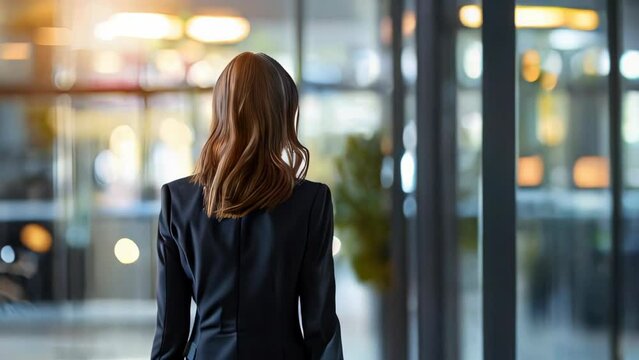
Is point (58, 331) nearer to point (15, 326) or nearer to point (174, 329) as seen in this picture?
point (15, 326)

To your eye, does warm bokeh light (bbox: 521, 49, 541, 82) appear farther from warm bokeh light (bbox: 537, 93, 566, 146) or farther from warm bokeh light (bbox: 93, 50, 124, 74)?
warm bokeh light (bbox: 93, 50, 124, 74)

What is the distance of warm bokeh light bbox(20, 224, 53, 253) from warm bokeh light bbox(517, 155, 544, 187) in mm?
3485

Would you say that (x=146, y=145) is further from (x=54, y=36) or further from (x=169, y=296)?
(x=169, y=296)

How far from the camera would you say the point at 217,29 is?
7363 mm

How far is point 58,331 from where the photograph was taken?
7.39 metres

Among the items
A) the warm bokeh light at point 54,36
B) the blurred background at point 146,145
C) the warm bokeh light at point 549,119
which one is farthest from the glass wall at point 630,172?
the warm bokeh light at point 54,36

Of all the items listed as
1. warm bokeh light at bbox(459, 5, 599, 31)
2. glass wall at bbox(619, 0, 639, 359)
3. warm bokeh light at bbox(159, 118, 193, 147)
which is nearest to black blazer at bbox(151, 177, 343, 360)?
glass wall at bbox(619, 0, 639, 359)

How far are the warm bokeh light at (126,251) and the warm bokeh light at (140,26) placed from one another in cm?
135

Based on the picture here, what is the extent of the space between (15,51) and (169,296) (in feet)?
17.3

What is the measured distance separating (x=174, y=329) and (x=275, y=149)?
46 centimetres

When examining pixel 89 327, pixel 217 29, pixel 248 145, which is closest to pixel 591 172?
pixel 248 145

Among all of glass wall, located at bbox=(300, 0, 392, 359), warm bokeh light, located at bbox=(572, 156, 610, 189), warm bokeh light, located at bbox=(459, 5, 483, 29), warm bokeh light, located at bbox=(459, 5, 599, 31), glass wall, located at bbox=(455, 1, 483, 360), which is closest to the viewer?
warm bokeh light, located at bbox=(572, 156, 610, 189)

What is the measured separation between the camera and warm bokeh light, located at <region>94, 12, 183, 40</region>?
24.0ft

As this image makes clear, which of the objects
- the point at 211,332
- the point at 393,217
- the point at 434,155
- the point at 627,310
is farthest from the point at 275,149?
the point at 393,217
